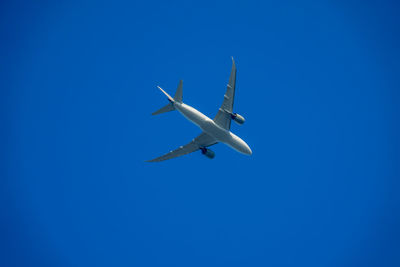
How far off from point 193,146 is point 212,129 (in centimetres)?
577

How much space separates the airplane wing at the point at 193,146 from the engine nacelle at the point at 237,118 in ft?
15.0

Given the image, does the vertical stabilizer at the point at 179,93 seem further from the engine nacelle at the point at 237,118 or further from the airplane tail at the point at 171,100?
the engine nacelle at the point at 237,118

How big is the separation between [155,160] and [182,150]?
4170 mm

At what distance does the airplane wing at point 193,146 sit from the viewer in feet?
162

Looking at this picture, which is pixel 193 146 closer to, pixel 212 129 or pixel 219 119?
pixel 212 129

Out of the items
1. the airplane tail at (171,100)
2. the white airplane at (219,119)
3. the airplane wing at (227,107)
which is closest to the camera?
the airplane wing at (227,107)

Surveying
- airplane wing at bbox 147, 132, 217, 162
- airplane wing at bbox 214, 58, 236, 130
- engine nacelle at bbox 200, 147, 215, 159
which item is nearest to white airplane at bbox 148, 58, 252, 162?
airplane wing at bbox 214, 58, 236, 130

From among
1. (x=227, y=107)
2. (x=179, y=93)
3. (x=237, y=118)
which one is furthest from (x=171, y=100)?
(x=237, y=118)

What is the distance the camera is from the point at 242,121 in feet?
152

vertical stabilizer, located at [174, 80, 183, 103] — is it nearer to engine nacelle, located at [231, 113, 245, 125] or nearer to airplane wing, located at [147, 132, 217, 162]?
airplane wing, located at [147, 132, 217, 162]

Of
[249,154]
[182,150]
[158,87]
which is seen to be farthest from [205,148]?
[158,87]

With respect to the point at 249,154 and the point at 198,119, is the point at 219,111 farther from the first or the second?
the point at 249,154

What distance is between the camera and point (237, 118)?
152 ft

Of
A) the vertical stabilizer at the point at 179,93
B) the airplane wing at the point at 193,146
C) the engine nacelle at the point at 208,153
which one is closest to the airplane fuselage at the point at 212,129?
the vertical stabilizer at the point at 179,93
